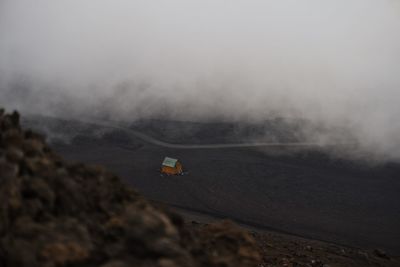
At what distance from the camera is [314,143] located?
68562mm

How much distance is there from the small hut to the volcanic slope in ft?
3.26

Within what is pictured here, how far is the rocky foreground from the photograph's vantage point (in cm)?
1761

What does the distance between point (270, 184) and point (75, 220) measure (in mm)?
40850

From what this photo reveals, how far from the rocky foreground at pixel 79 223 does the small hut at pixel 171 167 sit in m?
35.7

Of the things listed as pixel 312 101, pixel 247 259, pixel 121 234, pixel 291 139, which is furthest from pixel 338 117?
pixel 121 234

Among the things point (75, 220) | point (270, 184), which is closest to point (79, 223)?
point (75, 220)

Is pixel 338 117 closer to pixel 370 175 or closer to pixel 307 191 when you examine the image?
pixel 370 175

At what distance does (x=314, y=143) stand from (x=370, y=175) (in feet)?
30.5

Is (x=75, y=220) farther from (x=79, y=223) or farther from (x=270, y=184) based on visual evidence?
(x=270, y=184)

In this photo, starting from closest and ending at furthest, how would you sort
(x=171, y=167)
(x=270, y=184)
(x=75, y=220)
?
1. (x=75, y=220)
2. (x=270, y=184)
3. (x=171, y=167)

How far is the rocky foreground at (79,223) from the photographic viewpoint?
17.6m

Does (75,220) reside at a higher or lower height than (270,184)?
higher

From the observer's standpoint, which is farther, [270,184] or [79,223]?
[270,184]

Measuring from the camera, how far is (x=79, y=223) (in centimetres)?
1914
